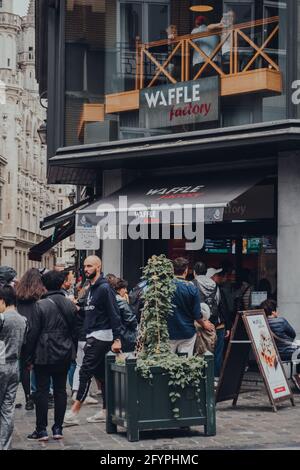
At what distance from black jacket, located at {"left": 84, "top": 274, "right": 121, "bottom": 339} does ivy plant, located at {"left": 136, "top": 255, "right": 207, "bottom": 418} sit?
703 mm

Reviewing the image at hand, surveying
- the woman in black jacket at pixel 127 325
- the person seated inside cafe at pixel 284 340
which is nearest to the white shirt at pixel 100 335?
the woman in black jacket at pixel 127 325

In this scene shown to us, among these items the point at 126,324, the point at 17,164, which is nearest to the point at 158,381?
the point at 126,324

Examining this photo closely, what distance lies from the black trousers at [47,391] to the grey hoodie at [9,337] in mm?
925

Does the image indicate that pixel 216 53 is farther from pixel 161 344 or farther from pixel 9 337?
pixel 9 337

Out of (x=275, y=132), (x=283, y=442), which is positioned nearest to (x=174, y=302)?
(x=283, y=442)

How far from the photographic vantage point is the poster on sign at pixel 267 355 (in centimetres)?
1221

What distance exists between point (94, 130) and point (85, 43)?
1.78 metres

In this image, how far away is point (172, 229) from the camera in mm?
18750

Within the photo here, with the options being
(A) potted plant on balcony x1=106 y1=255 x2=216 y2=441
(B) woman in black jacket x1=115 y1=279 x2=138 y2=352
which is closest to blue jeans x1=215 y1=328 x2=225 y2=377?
(B) woman in black jacket x1=115 y1=279 x2=138 y2=352

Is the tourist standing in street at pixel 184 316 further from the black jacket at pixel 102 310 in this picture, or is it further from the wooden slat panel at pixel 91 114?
the wooden slat panel at pixel 91 114

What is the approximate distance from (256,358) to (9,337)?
13.0ft

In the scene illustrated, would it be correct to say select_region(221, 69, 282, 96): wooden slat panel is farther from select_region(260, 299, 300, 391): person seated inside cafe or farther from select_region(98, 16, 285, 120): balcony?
select_region(260, 299, 300, 391): person seated inside cafe

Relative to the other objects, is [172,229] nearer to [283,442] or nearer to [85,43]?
[85,43]

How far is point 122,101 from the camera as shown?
58.5ft
